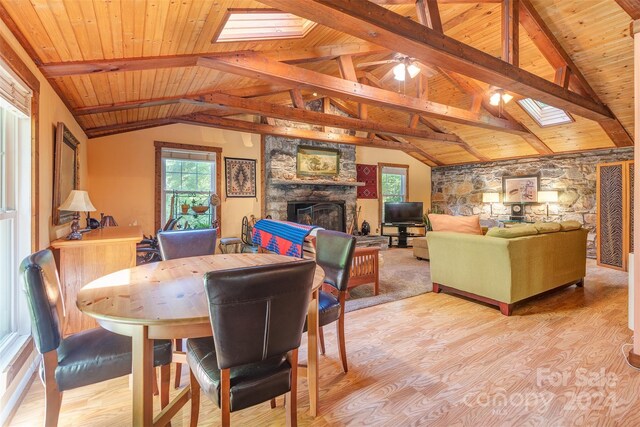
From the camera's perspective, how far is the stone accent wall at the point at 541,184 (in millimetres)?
6297

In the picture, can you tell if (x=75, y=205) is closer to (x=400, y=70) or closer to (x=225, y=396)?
(x=225, y=396)

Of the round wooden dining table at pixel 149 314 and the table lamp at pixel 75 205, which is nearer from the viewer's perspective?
the round wooden dining table at pixel 149 314

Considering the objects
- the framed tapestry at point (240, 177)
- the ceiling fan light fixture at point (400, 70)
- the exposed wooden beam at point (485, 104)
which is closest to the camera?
the ceiling fan light fixture at point (400, 70)

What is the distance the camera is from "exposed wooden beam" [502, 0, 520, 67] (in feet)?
10.7

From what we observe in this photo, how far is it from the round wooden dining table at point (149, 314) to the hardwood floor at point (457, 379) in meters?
0.38

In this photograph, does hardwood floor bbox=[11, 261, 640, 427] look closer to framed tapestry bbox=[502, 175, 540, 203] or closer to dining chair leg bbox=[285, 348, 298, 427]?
dining chair leg bbox=[285, 348, 298, 427]

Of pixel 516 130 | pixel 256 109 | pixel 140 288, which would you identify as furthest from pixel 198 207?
pixel 516 130

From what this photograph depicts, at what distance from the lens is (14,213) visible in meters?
1.97

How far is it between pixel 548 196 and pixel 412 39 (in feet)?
20.1

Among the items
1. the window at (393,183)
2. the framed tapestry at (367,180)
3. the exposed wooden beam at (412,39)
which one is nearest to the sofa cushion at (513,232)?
the exposed wooden beam at (412,39)

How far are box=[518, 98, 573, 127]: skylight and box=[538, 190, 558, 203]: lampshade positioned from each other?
5.00 feet

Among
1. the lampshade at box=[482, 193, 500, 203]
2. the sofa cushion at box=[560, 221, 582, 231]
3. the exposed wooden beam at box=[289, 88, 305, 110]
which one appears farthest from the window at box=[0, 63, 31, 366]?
the lampshade at box=[482, 193, 500, 203]

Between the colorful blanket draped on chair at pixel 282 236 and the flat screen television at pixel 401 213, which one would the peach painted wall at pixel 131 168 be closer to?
the colorful blanket draped on chair at pixel 282 236

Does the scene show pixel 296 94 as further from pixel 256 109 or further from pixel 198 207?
pixel 198 207
